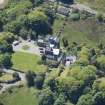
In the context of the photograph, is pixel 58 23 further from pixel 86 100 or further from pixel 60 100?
pixel 86 100

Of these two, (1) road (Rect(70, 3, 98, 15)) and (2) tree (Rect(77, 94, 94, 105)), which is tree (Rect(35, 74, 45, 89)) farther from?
(1) road (Rect(70, 3, 98, 15))

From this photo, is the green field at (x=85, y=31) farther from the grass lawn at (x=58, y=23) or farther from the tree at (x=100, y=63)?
the tree at (x=100, y=63)

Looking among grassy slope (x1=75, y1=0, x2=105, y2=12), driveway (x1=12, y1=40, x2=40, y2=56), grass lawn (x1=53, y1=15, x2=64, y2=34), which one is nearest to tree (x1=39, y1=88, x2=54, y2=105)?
driveway (x1=12, y1=40, x2=40, y2=56)

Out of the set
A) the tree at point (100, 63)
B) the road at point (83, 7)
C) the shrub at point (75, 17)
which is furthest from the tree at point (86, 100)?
the road at point (83, 7)

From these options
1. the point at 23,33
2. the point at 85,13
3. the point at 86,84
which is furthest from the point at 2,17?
the point at 86,84

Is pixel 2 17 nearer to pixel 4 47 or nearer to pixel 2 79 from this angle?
pixel 4 47

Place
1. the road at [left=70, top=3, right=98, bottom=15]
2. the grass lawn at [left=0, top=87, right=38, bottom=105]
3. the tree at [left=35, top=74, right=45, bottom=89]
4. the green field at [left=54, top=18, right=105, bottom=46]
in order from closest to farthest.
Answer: the grass lawn at [left=0, top=87, right=38, bottom=105]
the tree at [left=35, top=74, right=45, bottom=89]
the green field at [left=54, top=18, right=105, bottom=46]
the road at [left=70, top=3, right=98, bottom=15]

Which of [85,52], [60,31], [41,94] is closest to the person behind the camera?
[41,94]
